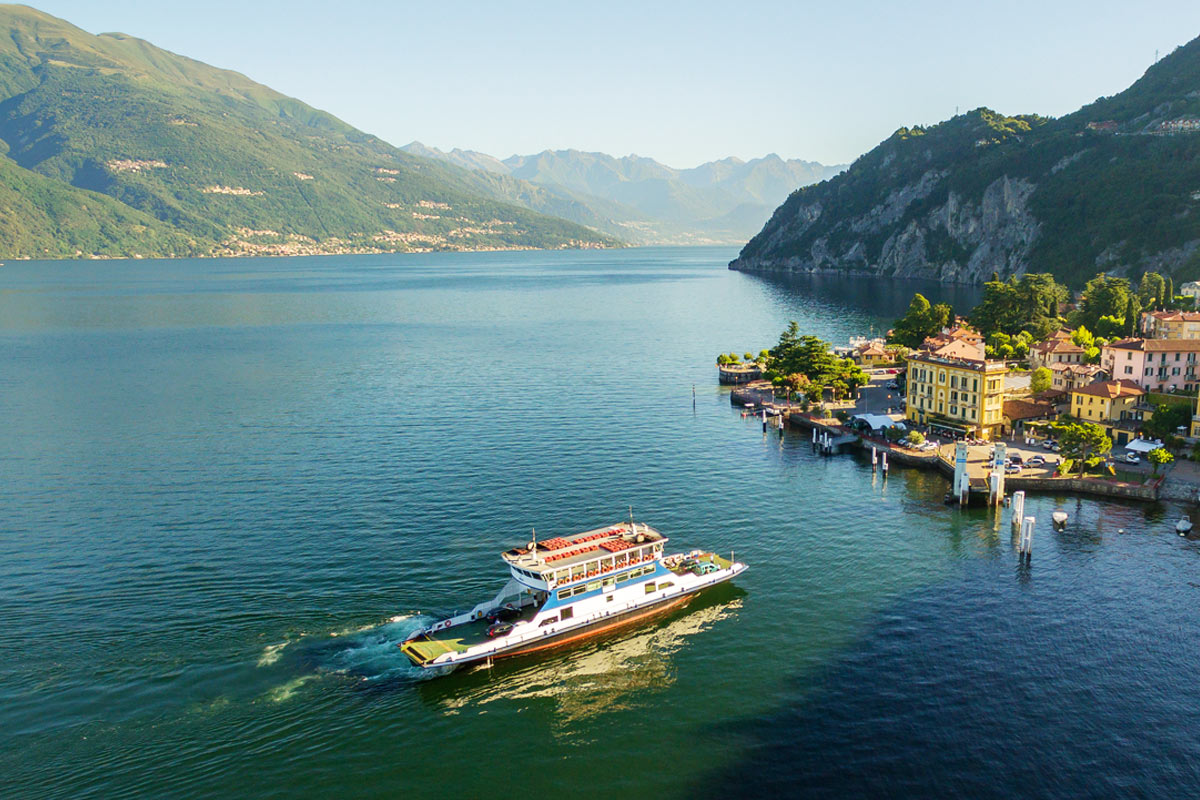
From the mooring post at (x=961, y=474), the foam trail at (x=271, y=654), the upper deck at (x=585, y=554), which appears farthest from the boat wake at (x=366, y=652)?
the mooring post at (x=961, y=474)

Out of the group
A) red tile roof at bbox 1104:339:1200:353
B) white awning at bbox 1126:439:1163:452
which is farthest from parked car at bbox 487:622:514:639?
red tile roof at bbox 1104:339:1200:353

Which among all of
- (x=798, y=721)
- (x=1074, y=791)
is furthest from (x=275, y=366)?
(x=1074, y=791)

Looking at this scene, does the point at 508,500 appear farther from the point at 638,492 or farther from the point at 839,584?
the point at 839,584

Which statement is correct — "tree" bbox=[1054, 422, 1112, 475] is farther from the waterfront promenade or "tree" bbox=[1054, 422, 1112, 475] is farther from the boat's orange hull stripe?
the boat's orange hull stripe

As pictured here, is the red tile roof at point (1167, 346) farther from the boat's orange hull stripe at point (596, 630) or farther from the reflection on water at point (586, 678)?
the reflection on water at point (586, 678)

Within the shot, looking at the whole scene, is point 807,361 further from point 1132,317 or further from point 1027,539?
point 1132,317

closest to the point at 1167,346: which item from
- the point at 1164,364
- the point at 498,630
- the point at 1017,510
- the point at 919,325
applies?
the point at 1164,364
